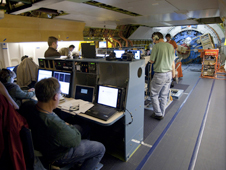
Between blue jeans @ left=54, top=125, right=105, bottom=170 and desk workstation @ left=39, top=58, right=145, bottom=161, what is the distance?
34 centimetres

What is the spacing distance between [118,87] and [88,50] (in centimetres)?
99

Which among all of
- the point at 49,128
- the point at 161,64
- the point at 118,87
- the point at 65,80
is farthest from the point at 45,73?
the point at 161,64

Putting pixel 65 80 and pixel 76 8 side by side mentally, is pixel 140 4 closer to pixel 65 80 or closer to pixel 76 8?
pixel 76 8

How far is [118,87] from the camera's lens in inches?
84.4

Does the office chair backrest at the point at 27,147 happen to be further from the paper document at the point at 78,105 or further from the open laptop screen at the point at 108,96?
the open laptop screen at the point at 108,96

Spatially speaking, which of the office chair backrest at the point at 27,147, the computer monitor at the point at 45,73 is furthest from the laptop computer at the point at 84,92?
the office chair backrest at the point at 27,147

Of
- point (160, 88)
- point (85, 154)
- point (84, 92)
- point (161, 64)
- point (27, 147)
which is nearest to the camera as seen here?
point (27, 147)

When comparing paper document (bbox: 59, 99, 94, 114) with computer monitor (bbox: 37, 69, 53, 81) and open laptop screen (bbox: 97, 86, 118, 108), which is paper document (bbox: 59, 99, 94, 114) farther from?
computer monitor (bbox: 37, 69, 53, 81)

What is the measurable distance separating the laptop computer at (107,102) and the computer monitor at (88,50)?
0.67 metres

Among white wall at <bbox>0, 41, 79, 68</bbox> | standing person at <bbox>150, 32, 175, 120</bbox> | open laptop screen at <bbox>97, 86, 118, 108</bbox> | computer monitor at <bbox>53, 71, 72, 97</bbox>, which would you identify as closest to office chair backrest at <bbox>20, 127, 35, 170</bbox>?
open laptop screen at <bbox>97, 86, 118, 108</bbox>

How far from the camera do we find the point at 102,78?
2512 millimetres

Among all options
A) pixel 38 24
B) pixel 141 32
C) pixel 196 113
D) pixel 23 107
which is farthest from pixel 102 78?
pixel 141 32

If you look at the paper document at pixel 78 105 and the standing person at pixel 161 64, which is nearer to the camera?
the paper document at pixel 78 105

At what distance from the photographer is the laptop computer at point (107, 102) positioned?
204 centimetres
